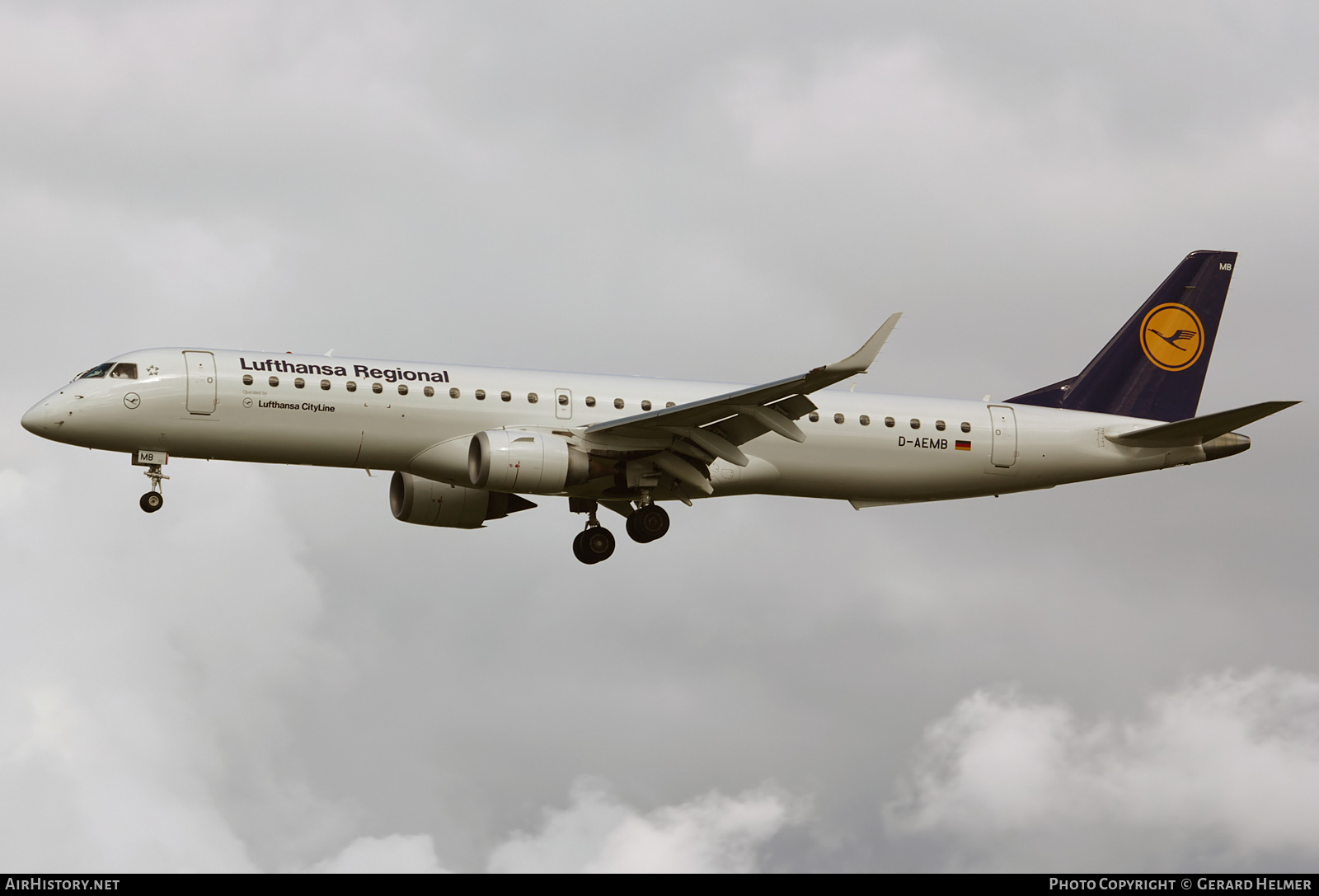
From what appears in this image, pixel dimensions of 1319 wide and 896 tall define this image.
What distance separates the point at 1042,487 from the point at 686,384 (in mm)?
10546

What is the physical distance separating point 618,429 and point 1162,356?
17346 millimetres

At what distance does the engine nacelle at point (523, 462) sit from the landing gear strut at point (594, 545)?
383cm

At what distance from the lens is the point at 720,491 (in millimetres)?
39375

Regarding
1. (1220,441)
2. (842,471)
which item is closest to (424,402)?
(842,471)

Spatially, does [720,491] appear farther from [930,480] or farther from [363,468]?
[363,468]

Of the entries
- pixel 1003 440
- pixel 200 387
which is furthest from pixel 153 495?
pixel 1003 440

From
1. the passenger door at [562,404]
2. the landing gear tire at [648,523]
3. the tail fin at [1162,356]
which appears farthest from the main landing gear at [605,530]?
the tail fin at [1162,356]

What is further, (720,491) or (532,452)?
(720,491)

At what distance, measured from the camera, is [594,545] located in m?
40.4

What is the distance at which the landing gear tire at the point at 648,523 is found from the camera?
1559 inches

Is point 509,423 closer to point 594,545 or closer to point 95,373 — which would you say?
point 594,545

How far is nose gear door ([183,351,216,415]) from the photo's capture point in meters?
35.6

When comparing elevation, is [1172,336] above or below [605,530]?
above
